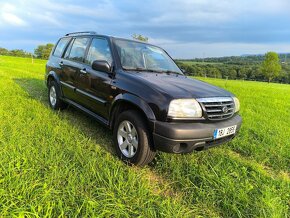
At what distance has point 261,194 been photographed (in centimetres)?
296

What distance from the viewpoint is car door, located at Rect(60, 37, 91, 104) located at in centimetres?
490

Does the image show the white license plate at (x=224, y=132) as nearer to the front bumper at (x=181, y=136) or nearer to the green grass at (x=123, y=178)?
the front bumper at (x=181, y=136)

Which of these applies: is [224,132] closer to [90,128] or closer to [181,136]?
[181,136]

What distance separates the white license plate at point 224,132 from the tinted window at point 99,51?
1910 millimetres

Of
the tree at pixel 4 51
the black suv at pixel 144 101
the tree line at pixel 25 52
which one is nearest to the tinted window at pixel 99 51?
the black suv at pixel 144 101

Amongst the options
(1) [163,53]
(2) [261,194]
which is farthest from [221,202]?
(1) [163,53]

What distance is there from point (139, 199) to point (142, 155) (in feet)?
2.31

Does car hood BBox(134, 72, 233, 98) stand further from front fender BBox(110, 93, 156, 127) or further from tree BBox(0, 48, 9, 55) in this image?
tree BBox(0, 48, 9, 55)

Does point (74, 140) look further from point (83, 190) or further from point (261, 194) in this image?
point (261, 194)

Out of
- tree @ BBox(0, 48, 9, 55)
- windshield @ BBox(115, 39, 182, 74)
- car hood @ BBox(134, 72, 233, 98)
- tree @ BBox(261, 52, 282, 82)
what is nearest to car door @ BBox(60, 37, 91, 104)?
windshield @ BBox(115, 39, 182, 74)

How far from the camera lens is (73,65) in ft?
16.6

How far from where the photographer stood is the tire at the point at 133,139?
3.25m

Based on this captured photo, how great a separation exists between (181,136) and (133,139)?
74cm

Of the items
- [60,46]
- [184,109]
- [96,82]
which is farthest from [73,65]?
[184,109]
